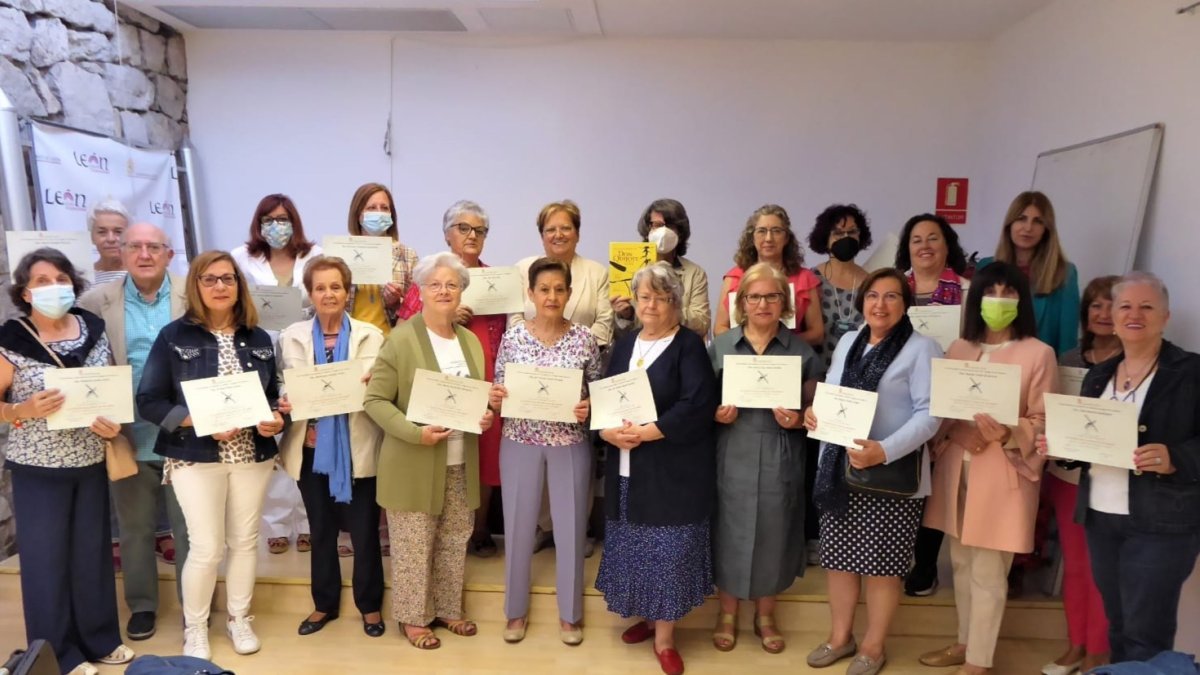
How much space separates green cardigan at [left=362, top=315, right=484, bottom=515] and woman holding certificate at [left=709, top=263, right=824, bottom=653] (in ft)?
3.46

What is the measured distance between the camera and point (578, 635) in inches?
123

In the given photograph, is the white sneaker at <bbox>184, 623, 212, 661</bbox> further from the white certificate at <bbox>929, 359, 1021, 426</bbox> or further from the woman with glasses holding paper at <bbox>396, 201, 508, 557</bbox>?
the white certificate at <bbox>929, 359, 1021, 426</bbox>

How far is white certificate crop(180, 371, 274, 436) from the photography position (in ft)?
8.57

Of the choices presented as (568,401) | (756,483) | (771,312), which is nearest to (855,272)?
(771,312)

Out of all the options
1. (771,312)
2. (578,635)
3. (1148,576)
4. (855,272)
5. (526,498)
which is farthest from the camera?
(855,272)

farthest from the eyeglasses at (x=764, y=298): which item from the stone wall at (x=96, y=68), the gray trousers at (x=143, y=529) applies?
the stone wall at (x=96, y=68)

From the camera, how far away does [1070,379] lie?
2738mm

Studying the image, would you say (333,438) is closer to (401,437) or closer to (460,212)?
(401,437)

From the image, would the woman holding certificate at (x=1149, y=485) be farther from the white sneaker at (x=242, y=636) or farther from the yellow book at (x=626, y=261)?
the white sneaker at (x=242, y=636)

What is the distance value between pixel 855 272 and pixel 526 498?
178 centimetres

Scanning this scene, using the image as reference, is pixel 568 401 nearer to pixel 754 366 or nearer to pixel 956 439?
pixel 754 366

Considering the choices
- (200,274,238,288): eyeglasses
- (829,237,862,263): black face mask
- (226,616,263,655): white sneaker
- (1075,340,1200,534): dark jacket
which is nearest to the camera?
(1075,340,1200,534): dark jacket

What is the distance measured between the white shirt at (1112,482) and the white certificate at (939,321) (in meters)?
0.58

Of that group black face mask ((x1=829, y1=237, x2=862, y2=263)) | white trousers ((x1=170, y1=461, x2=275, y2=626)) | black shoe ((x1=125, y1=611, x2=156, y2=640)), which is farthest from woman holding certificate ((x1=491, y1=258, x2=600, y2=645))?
black shoe ((x1=125, y1=611, x2=156, y2=640))
